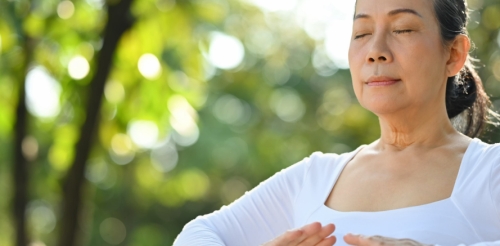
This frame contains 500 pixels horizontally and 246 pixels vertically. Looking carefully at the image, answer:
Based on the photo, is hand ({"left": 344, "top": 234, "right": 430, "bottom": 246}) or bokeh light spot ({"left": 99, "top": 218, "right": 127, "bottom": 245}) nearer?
hand ({"left": 344, "top": 234, "right": 430, "bottom": 246})

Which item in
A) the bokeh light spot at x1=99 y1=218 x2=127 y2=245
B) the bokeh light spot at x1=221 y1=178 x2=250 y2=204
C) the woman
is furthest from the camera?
the bokeh light spot at x1=99 y1=218 x2=127 y2=245

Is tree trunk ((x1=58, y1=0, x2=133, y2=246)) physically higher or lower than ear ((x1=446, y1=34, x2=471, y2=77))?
lower

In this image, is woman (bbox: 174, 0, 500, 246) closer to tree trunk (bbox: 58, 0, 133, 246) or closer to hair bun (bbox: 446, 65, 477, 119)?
hair bun (bbox: 446, 65, 477, 119)

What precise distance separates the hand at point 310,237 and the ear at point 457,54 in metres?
0.47

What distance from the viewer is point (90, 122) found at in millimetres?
3178

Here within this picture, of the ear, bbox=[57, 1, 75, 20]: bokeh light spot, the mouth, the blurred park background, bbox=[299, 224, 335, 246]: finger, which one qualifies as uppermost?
the ear

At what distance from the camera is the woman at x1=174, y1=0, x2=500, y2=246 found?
1386mm

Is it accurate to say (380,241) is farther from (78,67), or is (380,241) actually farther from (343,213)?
(78,67)

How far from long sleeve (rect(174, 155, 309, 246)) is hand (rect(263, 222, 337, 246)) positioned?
0.85ft

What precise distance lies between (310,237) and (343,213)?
138mm

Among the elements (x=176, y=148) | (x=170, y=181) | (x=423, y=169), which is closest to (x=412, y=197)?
(x=423, y=169)

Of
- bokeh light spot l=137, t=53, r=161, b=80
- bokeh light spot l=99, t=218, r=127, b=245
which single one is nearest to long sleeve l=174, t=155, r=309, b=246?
bokeh light spot l=137, t=53, r=161, b=80

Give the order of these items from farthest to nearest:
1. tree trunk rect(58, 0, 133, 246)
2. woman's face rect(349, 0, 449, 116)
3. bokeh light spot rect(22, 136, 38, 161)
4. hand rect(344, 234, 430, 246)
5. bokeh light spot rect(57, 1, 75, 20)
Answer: bokeh light spot rect(22, 136, 38, 161), bokeh light spot rect(57, 1, 75, 20), tree trunk rect(58, 0, 133, 246), woman's face rect(349, 0, 449, 116), hand rect(344, 234, 430, 246)

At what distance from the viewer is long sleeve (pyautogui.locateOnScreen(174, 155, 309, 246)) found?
1691 mm
